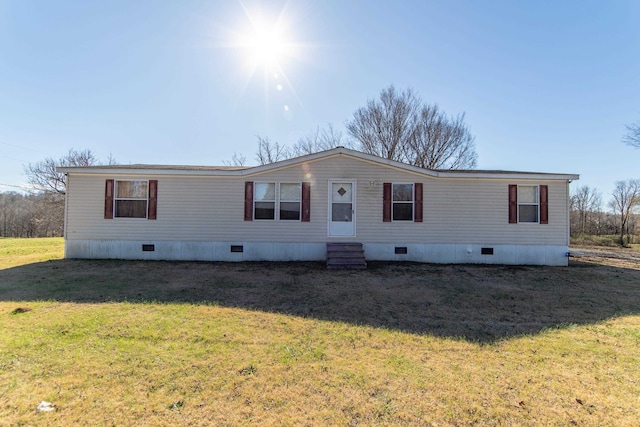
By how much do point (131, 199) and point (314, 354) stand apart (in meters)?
8.88

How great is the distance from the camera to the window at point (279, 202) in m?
9.48

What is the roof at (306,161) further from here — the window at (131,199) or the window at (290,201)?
the window at (290,201)

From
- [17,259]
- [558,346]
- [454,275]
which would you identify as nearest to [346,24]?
[454,275]

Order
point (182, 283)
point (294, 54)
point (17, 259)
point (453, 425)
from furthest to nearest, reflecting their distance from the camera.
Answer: point (294, 54)
point (17, 259)
point (182, 283)
point (453, 425)

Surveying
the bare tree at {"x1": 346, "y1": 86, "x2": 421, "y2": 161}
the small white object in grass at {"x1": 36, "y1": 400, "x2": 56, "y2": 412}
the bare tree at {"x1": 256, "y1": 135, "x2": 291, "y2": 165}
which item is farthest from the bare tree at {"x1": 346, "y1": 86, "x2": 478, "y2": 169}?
the small white object in grass at {"x1": 36, "y1": 400, "x2": 56, "y2": 412}

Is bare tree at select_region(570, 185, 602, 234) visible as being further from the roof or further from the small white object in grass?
the small white object in grass

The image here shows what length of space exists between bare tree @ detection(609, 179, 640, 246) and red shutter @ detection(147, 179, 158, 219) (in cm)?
3051

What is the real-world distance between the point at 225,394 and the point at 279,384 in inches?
17.8

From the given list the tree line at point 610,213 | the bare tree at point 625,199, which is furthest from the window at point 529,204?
the bare tree at point 625,199

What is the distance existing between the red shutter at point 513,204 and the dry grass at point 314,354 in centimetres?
367

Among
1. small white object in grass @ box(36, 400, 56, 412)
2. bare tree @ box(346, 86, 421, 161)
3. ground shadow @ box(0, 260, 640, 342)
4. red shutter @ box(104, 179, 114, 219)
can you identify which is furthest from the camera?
bare tree @ box(346, 86, 421, 161)

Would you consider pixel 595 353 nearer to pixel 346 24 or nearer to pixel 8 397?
pixel 8 397

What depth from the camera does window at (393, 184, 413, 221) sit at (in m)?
9.59

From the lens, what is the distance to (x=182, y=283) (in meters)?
6.39
